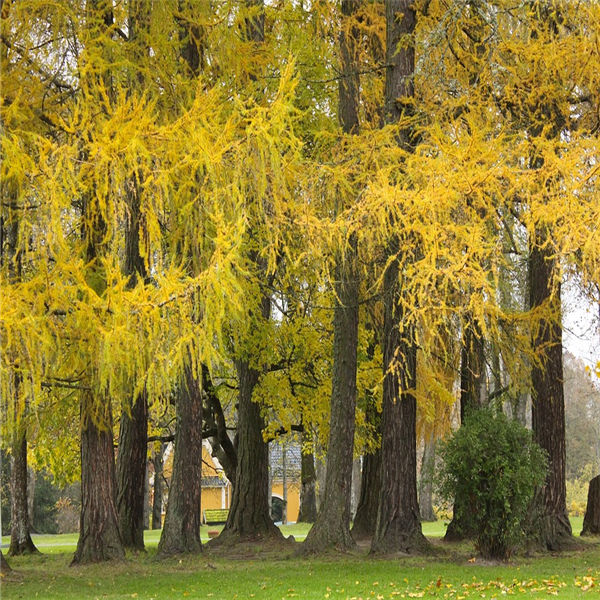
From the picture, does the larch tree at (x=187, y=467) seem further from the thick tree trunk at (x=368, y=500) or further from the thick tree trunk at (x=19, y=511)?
the thick tree trunk at (x=368, y=500)

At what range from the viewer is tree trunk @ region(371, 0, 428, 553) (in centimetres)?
1266

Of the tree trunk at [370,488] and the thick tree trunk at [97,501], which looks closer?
the thick tree trunk at [97,501]

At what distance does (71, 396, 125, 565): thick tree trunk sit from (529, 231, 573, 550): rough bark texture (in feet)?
20.2

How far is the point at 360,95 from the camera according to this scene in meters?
15.3

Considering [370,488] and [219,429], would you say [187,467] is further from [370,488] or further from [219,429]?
[370,488]

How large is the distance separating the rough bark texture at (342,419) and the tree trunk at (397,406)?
1.91ft

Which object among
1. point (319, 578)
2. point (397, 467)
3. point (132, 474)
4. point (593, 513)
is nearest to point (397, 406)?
point (397, 467)

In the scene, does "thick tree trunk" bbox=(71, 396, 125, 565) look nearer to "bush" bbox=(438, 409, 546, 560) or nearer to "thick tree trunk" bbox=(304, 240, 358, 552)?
"thick tree trunk" bbox=(304, 240, 358, 552)

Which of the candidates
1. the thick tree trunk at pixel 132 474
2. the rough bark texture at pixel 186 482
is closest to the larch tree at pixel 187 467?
the rough bark texture at pixel 186 482

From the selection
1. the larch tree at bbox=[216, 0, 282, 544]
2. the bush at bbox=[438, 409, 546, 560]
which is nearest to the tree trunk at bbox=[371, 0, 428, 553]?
the bush at bbox=[438, 409, 546, 560]

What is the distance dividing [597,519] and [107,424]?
9010mm

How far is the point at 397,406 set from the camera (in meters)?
13.0

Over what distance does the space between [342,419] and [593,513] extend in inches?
222

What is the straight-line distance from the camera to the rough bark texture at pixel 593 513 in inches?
629
